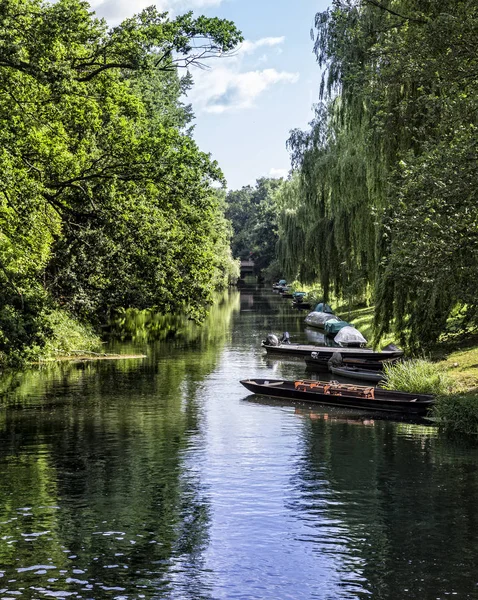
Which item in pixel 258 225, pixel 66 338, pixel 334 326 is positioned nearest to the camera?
pixel 66 338

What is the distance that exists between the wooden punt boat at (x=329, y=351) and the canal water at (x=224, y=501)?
7.73 metres

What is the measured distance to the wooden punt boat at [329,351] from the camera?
115 feet

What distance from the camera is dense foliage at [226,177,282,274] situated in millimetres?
136000

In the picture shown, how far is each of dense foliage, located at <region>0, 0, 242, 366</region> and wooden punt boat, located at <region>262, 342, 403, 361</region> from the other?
→ 19.7 ft

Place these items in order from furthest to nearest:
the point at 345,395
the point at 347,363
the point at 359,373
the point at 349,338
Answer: the point at 349,338 < the point at 347,363 < the point at 359,373 < the point at 345,395

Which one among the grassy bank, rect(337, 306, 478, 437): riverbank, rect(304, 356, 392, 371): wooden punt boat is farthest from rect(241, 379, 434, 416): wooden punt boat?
rect(304, 356, 392, 371): wooden punt boat

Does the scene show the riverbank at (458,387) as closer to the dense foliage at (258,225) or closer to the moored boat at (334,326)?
the moored boat at (334,326)

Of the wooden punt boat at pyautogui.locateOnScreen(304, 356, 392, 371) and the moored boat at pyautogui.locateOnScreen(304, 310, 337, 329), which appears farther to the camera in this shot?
the moored boat at pyautogui.locateOnScreen(304, 310, 337, 329)

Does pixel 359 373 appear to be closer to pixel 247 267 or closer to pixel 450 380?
pixel 450 380

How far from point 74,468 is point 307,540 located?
6.81 metres

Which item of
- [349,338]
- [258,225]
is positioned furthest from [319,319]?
[258,225]

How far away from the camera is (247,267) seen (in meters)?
162

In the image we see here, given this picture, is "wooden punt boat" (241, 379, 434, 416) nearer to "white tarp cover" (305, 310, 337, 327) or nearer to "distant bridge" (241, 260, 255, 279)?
"white tarp cover" (305, 310, 337, 327)

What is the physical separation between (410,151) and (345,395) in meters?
8.28
